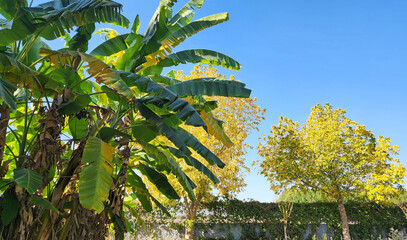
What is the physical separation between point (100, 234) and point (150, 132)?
1.79m

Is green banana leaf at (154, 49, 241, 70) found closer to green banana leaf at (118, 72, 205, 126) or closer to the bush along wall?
green banana leaf at (118, 72, 205, 126)

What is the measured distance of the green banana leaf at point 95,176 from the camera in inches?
140

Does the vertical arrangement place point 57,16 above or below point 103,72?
above

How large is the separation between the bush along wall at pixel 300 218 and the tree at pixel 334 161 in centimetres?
92

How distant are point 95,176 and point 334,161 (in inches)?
580

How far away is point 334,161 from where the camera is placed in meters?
15.9

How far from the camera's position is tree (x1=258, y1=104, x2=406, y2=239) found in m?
15.5

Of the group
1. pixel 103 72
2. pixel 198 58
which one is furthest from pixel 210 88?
pixel 103 72

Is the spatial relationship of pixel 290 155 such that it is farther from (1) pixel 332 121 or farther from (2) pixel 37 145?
(2) pixel 37 145

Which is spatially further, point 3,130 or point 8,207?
point 3,130

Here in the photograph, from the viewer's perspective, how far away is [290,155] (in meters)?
16.1

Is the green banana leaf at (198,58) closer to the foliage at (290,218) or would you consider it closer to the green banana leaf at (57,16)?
the green banana leaf at (57,16)

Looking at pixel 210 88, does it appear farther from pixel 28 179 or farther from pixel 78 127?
pixel 28 179

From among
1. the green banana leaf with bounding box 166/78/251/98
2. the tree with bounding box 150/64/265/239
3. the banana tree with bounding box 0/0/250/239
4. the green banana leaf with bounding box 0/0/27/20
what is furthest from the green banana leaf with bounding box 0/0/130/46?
the tree with bounding box 150/64/265/239
